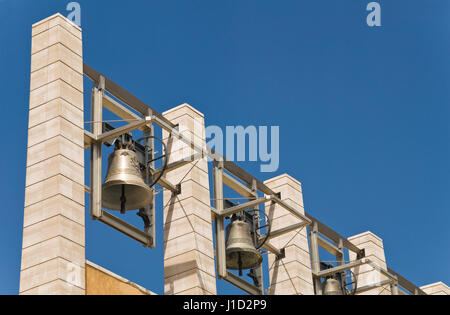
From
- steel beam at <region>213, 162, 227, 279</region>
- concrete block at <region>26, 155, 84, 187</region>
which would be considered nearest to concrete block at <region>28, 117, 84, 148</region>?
concrete block at <region>26, 155, 84, 187</region>

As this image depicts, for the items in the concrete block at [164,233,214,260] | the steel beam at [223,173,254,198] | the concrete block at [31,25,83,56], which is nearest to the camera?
the concrete block at [31,25,83,56]

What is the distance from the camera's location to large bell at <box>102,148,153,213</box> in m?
22.4

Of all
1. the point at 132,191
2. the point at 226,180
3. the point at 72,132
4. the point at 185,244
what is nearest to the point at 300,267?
the point at 226,180

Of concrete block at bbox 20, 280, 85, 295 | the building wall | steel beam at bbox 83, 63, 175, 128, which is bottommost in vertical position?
concrete block at bbox 20, 280, 85, 295

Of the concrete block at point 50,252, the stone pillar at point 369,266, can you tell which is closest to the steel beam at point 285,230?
the stone pillar at point 369,266

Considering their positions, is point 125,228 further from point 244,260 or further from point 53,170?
point 244,260

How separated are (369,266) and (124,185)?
40.4ft

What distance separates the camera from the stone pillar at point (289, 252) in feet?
95.4

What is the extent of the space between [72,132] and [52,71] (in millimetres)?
1466

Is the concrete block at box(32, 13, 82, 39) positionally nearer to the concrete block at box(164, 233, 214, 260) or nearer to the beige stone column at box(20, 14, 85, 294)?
the beige stone column at box(20, 14, 85, 294)

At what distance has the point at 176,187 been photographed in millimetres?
25953

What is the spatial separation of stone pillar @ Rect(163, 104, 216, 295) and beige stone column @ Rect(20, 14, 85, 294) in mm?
4185

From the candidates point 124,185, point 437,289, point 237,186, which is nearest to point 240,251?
point 237,186

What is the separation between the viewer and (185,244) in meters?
25.0
